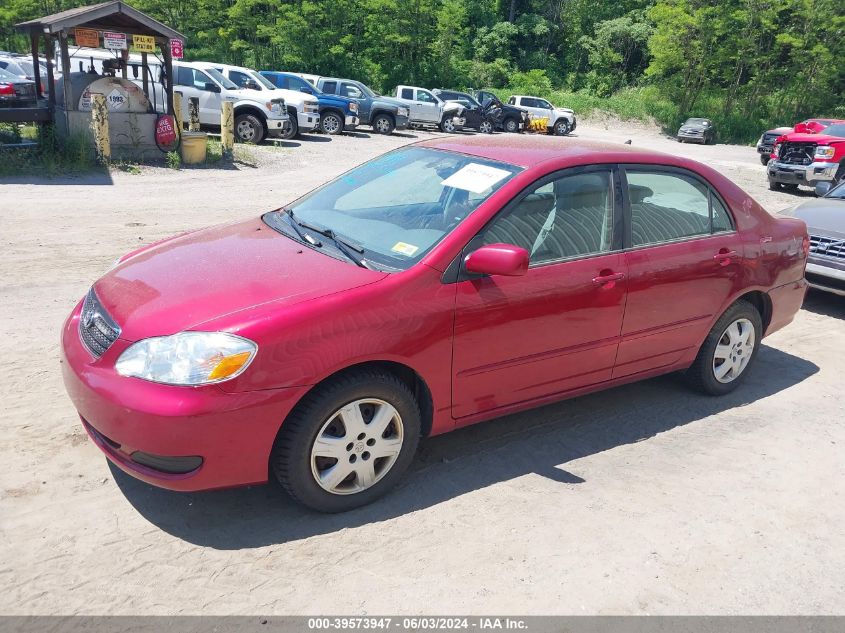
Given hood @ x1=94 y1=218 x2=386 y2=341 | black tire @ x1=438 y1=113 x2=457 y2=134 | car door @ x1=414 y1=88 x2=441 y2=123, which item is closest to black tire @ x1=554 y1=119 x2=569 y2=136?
A: black tire @ x1=438 y1=113 x2=457 y2=134

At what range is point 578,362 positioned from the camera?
406 cm

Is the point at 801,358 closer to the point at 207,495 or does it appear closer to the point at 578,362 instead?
the point at 578,362

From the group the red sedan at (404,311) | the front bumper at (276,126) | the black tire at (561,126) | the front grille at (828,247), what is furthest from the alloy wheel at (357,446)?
the black tire at (561,126)

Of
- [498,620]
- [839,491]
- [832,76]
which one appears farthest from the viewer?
[832,76]

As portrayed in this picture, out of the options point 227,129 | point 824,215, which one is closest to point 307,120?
point 227,129

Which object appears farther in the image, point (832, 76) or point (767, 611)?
point (832, 76)

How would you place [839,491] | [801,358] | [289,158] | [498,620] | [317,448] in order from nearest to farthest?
[498,620] < [317,448] < [839,491] < [801,358] < [289,158]

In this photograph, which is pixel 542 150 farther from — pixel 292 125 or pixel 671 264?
pixel 292 125

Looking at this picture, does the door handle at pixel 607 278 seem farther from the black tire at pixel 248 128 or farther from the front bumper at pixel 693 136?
the front bumper at pixel 693 136

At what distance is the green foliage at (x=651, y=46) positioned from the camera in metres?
40.8

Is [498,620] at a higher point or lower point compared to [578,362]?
lower

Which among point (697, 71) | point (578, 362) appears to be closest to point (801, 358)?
point (578, 362)

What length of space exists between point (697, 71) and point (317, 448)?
48028 mm

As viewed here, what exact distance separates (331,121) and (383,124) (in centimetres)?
295
